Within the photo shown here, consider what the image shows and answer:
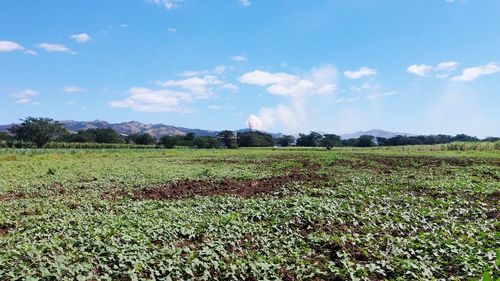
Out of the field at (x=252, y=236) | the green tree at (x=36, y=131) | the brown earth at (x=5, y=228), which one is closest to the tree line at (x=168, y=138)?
the green tree at (x=36, y=131)

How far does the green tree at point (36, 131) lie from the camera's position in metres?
130

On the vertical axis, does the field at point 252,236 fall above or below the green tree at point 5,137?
below

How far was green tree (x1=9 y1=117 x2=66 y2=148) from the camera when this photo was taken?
428 ft

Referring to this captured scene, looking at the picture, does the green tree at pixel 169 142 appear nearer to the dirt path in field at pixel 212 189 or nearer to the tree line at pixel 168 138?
the tree line at pixel 168 138

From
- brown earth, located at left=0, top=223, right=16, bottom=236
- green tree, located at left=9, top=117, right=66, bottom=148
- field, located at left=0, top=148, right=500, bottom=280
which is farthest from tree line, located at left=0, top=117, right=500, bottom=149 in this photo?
brown earth, located at left=0, top=223, right=16, bottom=236

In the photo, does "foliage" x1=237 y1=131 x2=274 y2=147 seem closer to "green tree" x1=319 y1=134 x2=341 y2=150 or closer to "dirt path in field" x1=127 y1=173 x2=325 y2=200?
"green tree" x1=319 y1=134 x2=341 y2=150

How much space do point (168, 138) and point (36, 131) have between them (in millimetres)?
46162

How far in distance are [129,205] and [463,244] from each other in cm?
1197

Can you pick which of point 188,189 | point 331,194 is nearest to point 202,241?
point 331,194

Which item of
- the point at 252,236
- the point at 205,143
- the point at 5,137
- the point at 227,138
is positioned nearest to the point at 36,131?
the point at 5,137

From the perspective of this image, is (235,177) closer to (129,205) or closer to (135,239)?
(129,205)

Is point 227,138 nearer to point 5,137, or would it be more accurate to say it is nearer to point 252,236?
point 5,137

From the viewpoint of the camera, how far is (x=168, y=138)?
156625 millimetres

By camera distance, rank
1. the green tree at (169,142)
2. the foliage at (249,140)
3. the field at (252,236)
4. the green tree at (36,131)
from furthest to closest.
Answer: the foliage at (249,140)
the green tree at (169,142)
the green tree at (36,131)
the field at (252,236)
